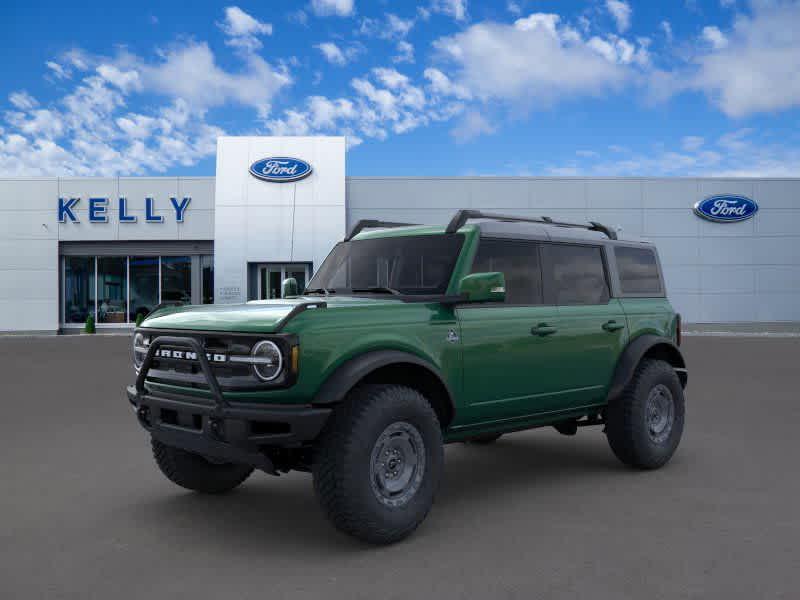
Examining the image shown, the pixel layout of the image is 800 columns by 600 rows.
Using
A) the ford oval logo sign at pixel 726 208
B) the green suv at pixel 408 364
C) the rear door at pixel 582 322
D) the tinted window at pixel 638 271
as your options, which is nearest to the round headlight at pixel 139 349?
the green suv at pixel 408 364

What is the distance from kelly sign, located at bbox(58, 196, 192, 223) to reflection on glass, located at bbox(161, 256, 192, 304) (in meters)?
1.81

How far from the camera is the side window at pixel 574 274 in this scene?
230 inches

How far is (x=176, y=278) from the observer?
31828 mm

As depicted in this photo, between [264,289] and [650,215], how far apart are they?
1589 cm

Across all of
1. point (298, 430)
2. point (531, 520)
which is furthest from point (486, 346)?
point (298, 430)

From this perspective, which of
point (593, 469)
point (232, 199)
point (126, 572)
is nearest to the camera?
point (126, 572)

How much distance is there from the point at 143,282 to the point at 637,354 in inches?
1129

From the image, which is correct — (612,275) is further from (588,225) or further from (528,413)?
(528,413)

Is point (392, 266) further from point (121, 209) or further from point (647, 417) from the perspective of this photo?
point (121, 209)

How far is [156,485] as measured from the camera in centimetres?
591

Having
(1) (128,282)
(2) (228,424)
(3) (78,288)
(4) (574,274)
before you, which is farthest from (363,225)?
(3) (78,288)

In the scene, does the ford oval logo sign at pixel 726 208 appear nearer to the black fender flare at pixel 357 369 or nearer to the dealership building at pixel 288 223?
the dealership building at pixel 288 223

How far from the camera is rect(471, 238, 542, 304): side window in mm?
5441

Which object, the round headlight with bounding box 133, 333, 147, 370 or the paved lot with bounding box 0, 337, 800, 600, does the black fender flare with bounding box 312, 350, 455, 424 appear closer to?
the paved lot with bounding box 0, 337, 800, 600
